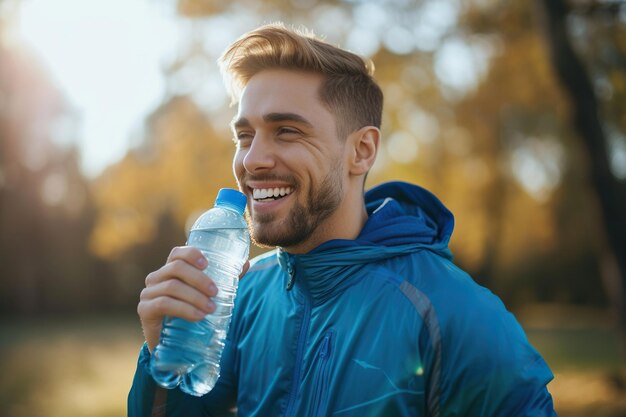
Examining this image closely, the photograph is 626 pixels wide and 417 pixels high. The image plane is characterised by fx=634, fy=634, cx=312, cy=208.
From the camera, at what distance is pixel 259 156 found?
2.47m

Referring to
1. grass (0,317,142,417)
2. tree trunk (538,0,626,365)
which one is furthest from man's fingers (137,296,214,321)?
grass (0,317,142,417)

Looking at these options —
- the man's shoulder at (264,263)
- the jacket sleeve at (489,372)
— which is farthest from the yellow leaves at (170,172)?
the jacket sleeve at (489,372)

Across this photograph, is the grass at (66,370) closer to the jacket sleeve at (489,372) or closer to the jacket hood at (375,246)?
the jacket hood at (375,246)

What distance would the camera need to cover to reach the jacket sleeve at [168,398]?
7.68 feet

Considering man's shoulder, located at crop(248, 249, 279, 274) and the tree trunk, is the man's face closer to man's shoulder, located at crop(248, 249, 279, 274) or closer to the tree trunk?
man's shoulder, located at crop(248, 249, 279, 274)

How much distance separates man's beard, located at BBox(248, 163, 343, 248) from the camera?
245cm

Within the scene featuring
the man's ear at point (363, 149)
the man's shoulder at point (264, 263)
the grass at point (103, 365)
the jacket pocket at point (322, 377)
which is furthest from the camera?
the grass at point (103, 365)

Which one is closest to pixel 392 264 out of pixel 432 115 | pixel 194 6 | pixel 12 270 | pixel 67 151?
pixel 194 6

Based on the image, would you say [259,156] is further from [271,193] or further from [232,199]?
[232,199]

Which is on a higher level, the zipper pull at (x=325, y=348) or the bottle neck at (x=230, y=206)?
the bottle neck at (x=230, y=206)

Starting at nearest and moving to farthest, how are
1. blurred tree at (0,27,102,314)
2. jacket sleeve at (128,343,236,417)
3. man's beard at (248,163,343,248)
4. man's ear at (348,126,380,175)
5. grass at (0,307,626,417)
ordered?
jacket sleeve at (128,343,236,417) < man's beard at (248,163,343,248) < man's ear at (348,126,380,175) < grass at (0,307,626,417) < blurred tree at (0,27,102,314)

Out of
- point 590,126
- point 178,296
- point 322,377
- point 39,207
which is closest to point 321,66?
point 178,296

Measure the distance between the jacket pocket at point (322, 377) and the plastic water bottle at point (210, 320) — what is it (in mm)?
377

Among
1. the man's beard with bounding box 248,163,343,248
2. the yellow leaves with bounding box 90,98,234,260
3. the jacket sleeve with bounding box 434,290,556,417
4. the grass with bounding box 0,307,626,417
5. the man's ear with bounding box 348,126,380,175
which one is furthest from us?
the yellow leaves with bounding box 90,98,234,260
